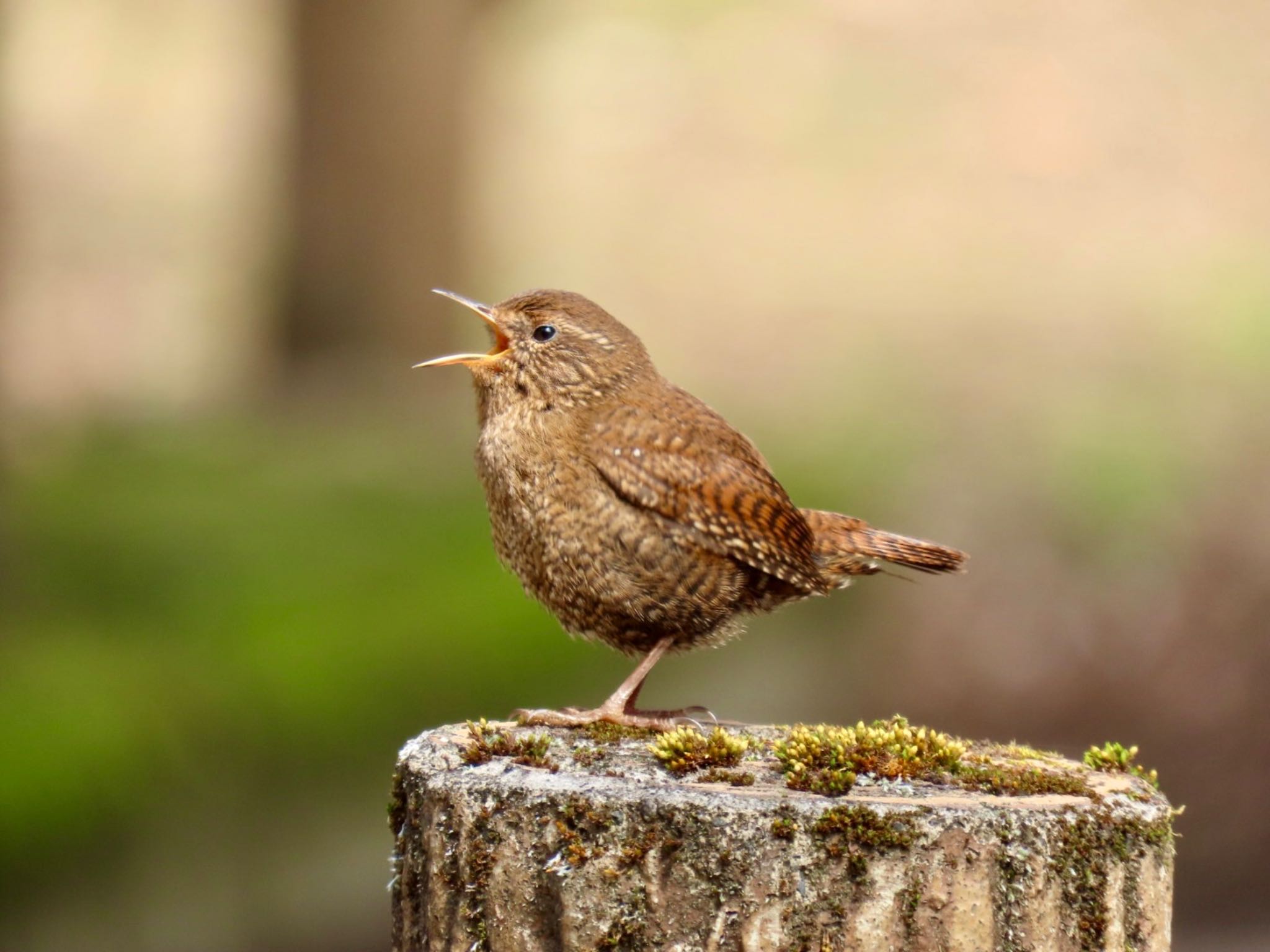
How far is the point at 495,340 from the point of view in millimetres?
4172

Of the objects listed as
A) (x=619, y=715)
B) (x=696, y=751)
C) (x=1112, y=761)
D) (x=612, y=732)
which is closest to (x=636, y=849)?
(x=696, y=751)

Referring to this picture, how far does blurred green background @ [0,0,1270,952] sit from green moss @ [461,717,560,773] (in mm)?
2904

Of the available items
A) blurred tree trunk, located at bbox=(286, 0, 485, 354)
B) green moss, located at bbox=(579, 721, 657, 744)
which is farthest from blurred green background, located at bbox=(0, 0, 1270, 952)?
green moss, located at bbox=(579, 721, 657, 744)

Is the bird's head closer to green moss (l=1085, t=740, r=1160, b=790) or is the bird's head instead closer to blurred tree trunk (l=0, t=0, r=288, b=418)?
green moss (l=1085, t=740, r=1160, b=790)

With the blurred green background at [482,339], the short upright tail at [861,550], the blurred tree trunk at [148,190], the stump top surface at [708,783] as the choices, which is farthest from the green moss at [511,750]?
the blurred tree trunk at [148,190]

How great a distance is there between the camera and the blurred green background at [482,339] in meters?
6.50

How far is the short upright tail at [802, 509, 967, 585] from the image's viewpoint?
4.18m

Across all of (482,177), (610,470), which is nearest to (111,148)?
(482,177)

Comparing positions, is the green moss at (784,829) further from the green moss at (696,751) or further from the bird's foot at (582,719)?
the bird's foot at (582,719)

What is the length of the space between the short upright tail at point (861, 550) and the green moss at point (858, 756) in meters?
0.99

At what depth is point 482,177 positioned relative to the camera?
1212cm

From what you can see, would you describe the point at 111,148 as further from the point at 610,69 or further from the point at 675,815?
the point at 675,815

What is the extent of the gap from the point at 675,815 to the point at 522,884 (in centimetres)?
28

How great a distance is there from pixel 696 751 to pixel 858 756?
275mm
